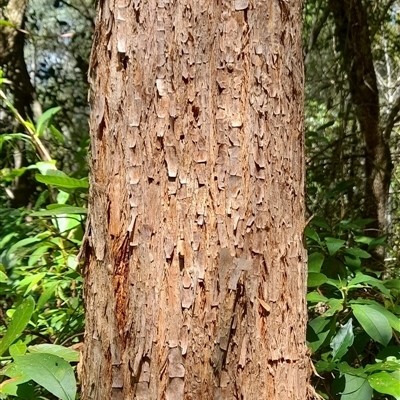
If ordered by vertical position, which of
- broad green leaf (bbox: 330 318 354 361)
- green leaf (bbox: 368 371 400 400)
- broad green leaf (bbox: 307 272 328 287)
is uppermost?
broad green leaf (bbox: 307 272 328 287)

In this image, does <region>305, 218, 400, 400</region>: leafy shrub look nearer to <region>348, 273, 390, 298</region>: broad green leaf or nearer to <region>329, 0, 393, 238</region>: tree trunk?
<region>348, 273, 390, 298</region>: broad green leaf

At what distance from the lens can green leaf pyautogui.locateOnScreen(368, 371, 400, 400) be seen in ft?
2.88

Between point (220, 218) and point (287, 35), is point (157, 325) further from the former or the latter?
point (287, 35)

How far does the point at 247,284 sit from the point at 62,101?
3.51 m

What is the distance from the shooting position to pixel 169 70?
0.77 meters

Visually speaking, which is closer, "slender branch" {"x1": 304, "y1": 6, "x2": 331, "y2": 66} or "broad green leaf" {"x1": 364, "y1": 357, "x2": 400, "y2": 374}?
"broad green leaf" {"x1": 364, "y1": 357, "x2": 400, "y2": 374}

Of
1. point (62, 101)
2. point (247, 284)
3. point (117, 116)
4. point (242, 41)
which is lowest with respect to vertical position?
point (247, 284)

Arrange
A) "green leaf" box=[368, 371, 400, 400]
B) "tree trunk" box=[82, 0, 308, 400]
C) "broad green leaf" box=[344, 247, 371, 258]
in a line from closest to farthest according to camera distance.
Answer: "tree trunk" box=[82, 0, 308, 400] < "green leaf" box=[368, 371, 400, 400] < "broad green leaf" box=[344, 247, 371, 258]

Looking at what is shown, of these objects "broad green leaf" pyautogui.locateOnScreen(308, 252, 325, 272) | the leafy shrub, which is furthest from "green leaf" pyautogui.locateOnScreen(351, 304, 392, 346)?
"broad green leaf" pyautogui.locateOnScreen(308, 252, 325, 272)

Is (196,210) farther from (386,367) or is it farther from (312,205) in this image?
(312,205)

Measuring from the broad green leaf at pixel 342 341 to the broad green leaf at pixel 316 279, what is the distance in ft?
0.33

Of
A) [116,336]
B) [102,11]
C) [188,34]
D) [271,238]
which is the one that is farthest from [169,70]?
[116,336]

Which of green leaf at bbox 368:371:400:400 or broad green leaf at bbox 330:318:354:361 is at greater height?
broad green leaf at bbox 330:318:354:361

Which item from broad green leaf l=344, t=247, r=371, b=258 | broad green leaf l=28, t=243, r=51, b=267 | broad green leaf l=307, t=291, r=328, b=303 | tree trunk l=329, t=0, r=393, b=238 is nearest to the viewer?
broad green leaf l=307, t=291, r=328, b=303
